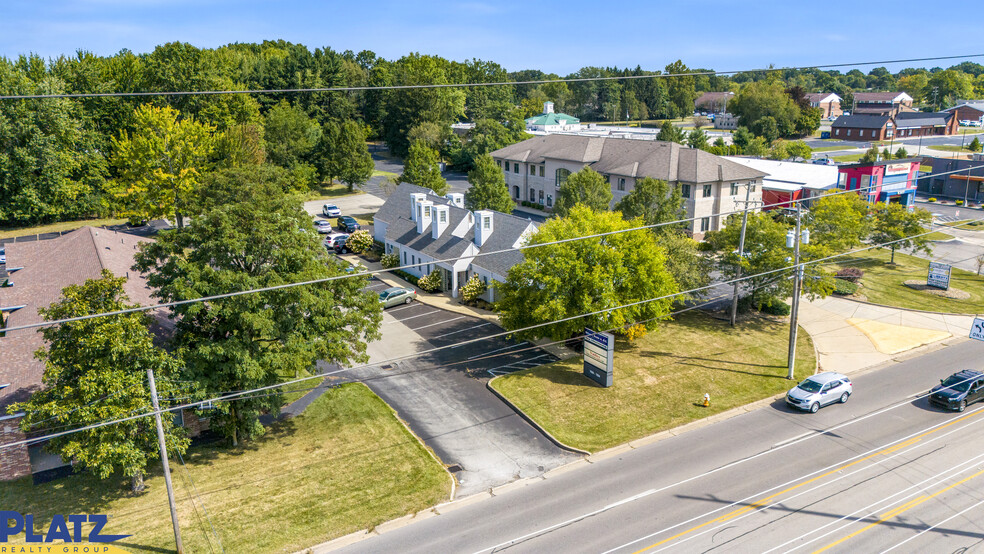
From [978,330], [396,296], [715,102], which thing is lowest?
[396,296]

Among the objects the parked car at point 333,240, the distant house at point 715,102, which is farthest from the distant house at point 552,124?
the distant house at point 715,102

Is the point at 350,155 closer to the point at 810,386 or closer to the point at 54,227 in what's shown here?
the point at 54,227

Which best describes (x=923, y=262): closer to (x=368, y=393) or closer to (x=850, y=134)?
(x=368, y=393)

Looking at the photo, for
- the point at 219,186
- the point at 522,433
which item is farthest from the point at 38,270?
the point at 522,433

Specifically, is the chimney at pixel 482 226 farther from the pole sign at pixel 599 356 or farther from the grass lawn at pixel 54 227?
the grass lawn at pixel 54 227

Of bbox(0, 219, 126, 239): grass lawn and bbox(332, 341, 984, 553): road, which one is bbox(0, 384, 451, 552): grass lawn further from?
bbox(0, 219, 126, 239): grass lawn

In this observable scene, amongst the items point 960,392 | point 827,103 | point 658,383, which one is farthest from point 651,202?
point 827,103
